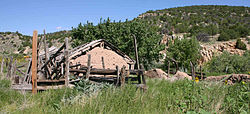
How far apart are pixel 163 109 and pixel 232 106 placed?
1337 millimetres

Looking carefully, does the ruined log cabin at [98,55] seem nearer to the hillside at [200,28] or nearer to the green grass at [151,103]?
the green grass at [151,103]

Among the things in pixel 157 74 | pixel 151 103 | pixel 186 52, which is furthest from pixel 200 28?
pixel 151 103

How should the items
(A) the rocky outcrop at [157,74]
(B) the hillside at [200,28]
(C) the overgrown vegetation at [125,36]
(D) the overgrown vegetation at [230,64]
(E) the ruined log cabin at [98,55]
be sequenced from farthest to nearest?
(B) the hillside at [200,28]
(C) the overgrown vegetation at [125,36]
(D) the overgrown vegetation at [230,64]
(A) the rocky outcrop at [157,74]
(E) the ruined log cabin at [98,55]

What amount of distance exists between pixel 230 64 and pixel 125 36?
39.0ft

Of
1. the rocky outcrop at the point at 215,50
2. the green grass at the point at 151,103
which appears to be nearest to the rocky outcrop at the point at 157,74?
the green grass at the point at 151,103

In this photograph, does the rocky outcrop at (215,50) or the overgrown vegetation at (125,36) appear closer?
the overgrown vegetation at (125,36)

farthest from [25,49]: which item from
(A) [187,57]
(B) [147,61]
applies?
(A) [187,57]

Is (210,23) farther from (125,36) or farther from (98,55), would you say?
(98,55)

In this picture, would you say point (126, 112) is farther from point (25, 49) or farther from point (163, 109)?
point (25, 49)

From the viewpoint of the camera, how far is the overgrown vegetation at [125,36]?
21531 millimetres

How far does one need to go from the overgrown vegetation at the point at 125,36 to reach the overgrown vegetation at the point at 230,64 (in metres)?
6.31

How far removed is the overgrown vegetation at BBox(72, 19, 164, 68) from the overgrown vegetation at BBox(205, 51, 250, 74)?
631cm

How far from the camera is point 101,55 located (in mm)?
12945

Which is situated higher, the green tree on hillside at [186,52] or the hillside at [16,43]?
the hillside at [16,43]
